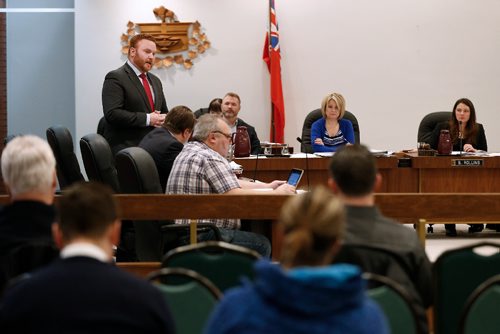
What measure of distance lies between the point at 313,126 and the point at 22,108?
408 cm

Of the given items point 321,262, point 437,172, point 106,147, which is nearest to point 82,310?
point 321,262

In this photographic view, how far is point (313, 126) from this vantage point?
26.0 feet

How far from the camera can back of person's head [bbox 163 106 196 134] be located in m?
5.16

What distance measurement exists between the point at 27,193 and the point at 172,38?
7.10m

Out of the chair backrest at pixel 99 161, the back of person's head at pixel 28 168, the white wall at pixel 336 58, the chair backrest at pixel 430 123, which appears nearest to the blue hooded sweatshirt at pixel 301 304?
the back of person's head at pixel 28 168

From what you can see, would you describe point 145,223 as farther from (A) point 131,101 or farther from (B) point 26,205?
(A) point 131,101

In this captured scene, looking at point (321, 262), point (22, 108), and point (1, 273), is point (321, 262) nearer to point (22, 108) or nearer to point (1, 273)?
point (1, 273)

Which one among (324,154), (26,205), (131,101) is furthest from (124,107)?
(26,205)

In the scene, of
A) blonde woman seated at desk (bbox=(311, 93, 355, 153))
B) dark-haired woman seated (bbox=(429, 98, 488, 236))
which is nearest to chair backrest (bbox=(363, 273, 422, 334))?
blonde woman seated at desk (bbox=(311, 93, 355, 153))

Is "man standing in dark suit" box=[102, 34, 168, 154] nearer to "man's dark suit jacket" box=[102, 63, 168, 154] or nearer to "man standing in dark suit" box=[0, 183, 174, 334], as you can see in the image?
"man's dark suit jacket" box=[102, 63, 168, 154]

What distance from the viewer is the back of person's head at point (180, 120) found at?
516 centimetres

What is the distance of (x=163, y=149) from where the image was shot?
512 cm

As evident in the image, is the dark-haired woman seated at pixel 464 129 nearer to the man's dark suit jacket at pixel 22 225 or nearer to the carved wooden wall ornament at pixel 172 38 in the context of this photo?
the carved wooden wall ornament at pixel 172 38

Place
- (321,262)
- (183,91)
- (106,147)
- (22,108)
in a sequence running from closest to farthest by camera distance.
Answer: (321,262)
(106,147)
(183,91)
(22,108)
